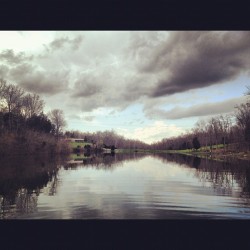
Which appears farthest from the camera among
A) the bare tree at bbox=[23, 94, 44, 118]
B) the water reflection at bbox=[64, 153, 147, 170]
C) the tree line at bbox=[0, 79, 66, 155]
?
the bare tree at bbox=[23, 94, 44, 118]

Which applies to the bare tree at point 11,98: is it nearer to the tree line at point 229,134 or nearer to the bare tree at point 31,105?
the bare tree at point 31,105

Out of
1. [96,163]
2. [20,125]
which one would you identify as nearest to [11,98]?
[20,125]

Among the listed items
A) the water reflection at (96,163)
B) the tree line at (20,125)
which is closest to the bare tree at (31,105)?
the tree line at (20,125)

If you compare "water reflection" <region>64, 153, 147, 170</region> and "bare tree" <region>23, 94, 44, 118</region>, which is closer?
"water reflection" <region>64, 153, 147, 170</region>

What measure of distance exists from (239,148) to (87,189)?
6976 centimetres

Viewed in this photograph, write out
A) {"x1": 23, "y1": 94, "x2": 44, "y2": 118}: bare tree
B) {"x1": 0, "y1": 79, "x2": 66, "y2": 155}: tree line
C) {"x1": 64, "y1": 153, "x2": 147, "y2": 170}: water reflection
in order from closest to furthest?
{"x1": 64, "y1": 153, "x2": 147, "y2": 170}: water reflection → {"x1": 0, "y1": 79, "x2": 66, "y2": 155}: tree line → {"x1": 23, "y1": 94, "x2": 44, "y2": 118}: bare tree

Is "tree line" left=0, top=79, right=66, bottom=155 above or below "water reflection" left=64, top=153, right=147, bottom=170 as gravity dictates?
above

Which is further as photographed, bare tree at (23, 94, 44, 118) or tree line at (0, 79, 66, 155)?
bare tree at (23, 94, 44, 118)

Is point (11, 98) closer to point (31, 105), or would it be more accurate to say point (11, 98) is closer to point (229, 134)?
point (31, 105)

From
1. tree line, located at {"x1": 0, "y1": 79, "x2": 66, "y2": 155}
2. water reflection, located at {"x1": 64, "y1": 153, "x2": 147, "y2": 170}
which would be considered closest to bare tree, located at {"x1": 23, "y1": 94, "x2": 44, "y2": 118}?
tree line, located at {"x1": 0, "y1": 79, "x2": 66, "y2": 155}

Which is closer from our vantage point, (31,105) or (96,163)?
(96,163)

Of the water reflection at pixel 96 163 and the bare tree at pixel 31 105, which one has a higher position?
the bare tree at pixel 31 105

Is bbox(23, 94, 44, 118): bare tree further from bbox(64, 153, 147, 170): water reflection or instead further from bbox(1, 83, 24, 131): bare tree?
bbox(64, 153, 147, 170): water reflection
